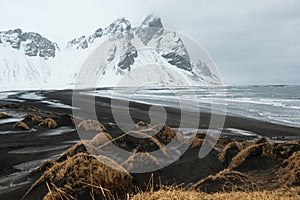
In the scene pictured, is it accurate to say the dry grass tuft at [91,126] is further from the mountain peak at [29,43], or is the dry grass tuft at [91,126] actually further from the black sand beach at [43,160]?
the mountain peak at [29,43]

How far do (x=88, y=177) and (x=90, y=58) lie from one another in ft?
464

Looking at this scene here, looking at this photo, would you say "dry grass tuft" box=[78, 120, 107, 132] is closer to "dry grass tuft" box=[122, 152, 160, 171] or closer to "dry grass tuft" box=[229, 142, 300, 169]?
"dry grass tuft" box=[122, 152, 160, 171]

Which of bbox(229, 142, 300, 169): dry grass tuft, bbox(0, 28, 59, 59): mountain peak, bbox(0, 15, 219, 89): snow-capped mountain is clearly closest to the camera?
bbox(229, 142, 300, 169): dry grass tuft

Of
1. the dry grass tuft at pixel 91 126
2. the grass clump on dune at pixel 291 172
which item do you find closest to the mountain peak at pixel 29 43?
the dry grass tuft at pixel 91 126

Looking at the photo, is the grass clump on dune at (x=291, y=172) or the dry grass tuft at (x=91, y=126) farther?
the dry grass tuft at (x=91, y=126)

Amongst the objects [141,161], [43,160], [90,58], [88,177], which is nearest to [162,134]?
[141,161]

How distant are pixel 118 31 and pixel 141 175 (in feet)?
585

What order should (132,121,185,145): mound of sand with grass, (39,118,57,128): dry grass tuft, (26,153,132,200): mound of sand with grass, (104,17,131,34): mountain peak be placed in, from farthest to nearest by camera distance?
(104,17,131,34): mountain peak → (39,118,57,128): dry grass tuft → (132,121,185,145): mound of sand with grass → (26,153,132,200): mound of sand with grass

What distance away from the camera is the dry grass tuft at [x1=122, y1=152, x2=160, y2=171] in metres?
6.41

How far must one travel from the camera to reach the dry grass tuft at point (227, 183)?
5098 millimetres

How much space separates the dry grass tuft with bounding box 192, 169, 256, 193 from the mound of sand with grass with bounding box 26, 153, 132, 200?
1338mm

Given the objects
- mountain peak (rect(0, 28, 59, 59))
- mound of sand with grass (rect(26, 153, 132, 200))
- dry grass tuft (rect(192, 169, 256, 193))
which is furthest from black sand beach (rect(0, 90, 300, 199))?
mountain peak (rect(0, 28, 59, 59))

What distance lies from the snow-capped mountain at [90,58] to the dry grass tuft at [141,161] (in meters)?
98.8

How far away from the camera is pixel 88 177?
493cm
